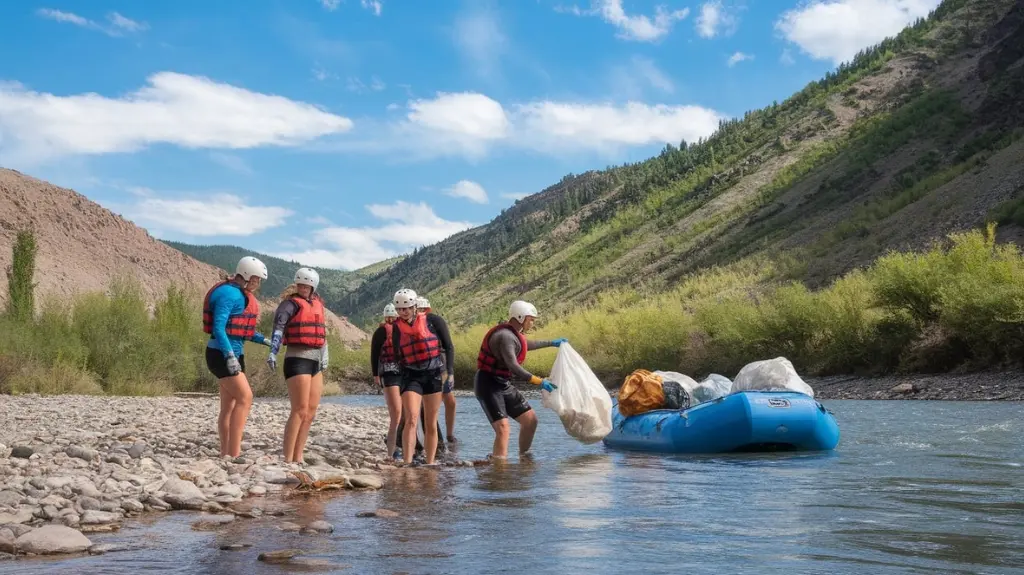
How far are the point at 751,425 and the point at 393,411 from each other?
4400 mm

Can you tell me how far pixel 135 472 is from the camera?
9266 millimetres

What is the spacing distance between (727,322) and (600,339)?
9.26 meters

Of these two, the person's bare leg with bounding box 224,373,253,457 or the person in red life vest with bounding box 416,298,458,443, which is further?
the person in red life vest with bounding box 416,298,458,443

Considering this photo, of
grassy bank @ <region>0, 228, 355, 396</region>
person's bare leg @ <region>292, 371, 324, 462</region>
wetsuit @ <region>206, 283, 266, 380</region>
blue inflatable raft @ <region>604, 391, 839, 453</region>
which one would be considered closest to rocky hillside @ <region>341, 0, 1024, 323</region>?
grassy bank @ <region>0, 228, 355, 396</region>

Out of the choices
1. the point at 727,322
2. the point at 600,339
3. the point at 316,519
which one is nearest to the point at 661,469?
the point at 316,519

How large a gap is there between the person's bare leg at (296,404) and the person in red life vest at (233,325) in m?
0.42

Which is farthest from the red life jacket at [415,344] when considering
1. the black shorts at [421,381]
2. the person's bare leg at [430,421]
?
the person's bare leg at [430,421]

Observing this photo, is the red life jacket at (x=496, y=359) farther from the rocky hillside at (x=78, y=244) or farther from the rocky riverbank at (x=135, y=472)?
the rocky hillside at (x=78, y=244)

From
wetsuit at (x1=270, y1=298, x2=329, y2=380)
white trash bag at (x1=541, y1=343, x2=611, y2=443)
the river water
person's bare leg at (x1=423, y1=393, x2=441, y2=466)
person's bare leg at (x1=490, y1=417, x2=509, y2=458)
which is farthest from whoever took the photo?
white trash bag at (x1=541, y1=343, x2=611, y2=443)

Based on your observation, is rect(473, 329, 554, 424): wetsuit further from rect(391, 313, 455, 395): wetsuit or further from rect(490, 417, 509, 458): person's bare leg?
rect(391, 313, 455, 395): wetsuit

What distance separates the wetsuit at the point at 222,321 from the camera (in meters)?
9.08

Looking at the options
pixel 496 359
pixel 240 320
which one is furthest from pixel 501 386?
pixel 240 320

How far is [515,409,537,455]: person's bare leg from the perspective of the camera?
12.4 metres

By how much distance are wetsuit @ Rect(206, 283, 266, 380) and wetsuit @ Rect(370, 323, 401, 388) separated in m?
2.55
